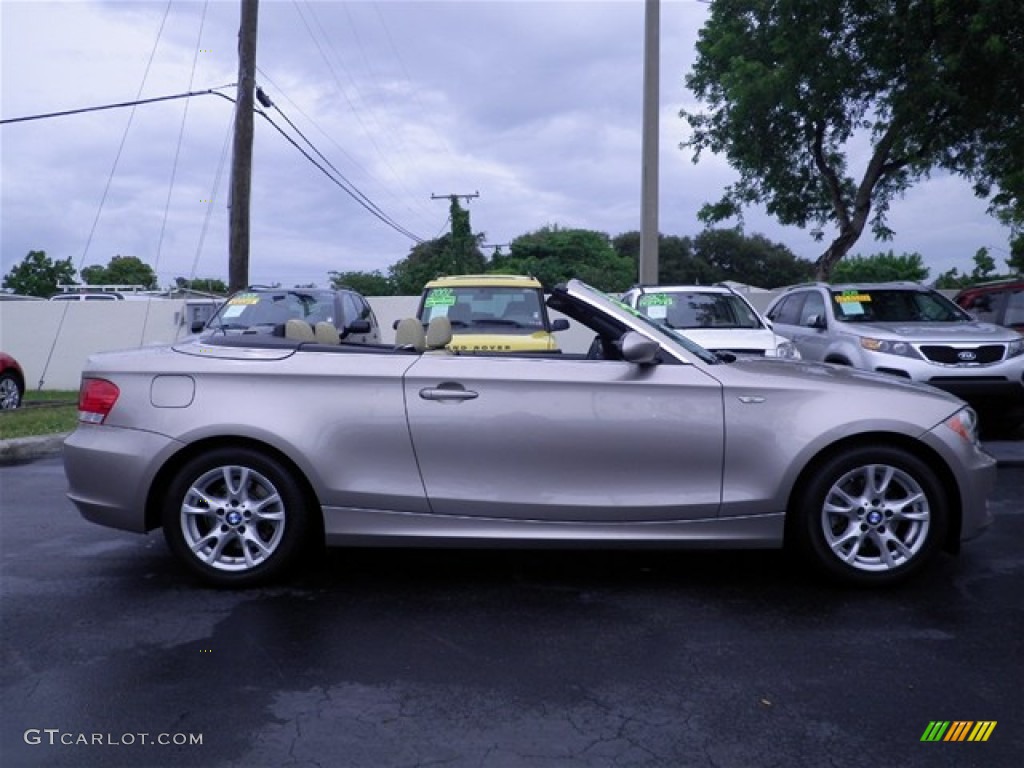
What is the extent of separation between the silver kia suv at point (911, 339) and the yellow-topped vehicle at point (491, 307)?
9.86 ft

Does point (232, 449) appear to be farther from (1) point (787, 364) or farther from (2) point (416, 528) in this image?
(1) point (787, 364)

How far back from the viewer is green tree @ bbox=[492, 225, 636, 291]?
58094 mm

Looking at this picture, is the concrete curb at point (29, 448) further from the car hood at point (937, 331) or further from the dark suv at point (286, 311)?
the car hood at point (937, 331)

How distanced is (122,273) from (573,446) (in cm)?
7433

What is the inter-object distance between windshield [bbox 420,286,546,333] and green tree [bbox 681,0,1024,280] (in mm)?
6058

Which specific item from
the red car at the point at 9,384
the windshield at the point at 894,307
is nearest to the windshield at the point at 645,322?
the windshield at the point at 894,307

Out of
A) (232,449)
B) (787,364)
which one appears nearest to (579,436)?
(787,364)

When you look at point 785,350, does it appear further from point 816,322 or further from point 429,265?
point 429,265

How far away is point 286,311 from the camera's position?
13.0 m

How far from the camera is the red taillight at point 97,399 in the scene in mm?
4875

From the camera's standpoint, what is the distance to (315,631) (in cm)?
420

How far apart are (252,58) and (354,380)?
45.3ft

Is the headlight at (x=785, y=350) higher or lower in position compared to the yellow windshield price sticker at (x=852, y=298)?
lower

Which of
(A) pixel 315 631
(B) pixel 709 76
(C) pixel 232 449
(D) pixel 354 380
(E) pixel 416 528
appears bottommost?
(A) pixel 315 631
